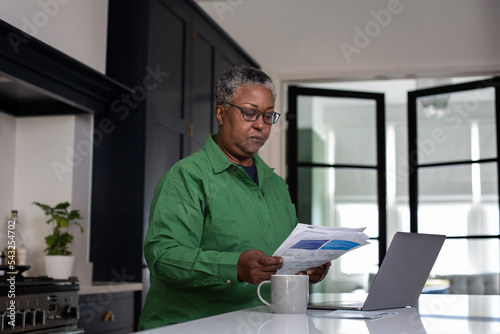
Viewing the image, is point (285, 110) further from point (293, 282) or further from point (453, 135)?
point (293, 282)

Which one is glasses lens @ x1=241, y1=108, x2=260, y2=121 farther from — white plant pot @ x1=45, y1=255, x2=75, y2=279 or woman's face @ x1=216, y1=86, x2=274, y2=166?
white plant pot @ x1=45, y1=255, x2=75, y2=279

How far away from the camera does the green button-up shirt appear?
55.4 inches

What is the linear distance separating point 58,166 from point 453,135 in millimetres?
3349

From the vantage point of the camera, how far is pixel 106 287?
2680 millimetres

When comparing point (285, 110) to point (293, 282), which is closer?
point (293, 282)

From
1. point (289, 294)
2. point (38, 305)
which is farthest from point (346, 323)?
point (38, 305)

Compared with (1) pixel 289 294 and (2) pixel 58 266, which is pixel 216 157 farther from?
(2) pixel 58 266

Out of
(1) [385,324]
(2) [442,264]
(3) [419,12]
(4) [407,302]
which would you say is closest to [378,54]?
(3) [419,12]

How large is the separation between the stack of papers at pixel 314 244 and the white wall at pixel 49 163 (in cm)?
184

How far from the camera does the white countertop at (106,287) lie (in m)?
2.55

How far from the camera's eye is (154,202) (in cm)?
157

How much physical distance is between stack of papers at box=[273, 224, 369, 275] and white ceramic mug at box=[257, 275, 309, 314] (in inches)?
2.6

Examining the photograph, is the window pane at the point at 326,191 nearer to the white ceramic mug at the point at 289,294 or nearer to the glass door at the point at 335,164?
the glass door at the point at 335,164

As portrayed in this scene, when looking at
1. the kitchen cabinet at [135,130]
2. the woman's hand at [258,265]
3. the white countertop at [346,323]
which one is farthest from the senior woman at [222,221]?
the kitchen cabinet at [135,130]
